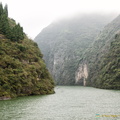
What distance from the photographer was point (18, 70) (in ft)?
173

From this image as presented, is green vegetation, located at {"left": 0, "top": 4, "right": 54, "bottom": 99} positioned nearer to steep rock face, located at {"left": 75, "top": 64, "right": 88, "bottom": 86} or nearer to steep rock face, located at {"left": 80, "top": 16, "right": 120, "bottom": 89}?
steep rock face, located at {"left": 80, "top": 16, "right": 120, "bottom": 89}

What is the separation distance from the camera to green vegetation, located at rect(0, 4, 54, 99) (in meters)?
49.0

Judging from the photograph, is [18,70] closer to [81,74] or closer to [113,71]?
[113,71]

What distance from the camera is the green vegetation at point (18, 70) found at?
161ft

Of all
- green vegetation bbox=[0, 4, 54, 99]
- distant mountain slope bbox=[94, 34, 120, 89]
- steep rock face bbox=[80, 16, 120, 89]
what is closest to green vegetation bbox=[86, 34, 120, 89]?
distant mountain slope bbox=[94, 34, 120, 89]

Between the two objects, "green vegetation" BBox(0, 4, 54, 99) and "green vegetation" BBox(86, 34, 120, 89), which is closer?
"green vegetation" BBox(0, 4, 54, 99)

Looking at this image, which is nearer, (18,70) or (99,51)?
(18,70)

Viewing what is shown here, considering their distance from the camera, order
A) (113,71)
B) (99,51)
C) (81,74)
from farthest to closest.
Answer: (81,74) < (99,51) < (113,71)

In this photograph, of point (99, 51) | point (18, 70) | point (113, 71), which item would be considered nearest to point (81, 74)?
point (99, 51)

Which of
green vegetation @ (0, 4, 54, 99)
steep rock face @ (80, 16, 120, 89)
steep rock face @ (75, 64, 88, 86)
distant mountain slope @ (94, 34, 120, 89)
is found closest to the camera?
green vegetation @ (0, 4, 54, 99)

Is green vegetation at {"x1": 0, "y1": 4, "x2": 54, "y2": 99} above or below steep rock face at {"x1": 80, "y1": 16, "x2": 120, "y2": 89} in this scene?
below

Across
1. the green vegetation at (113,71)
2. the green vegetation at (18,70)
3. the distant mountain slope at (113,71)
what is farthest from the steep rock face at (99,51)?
the green vegetation at (18,70)

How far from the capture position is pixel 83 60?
187m

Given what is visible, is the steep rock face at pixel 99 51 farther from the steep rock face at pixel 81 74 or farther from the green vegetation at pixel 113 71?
the green vegetation at pixel 113 71
